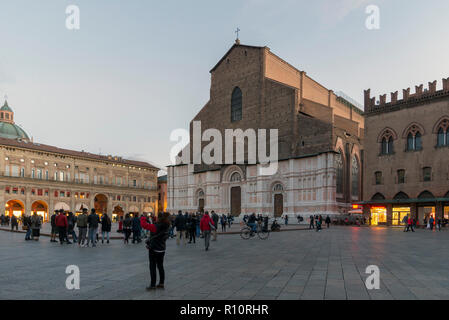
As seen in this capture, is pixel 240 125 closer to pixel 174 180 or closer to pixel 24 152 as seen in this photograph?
pixel 174 180

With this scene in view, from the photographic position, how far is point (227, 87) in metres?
57.4

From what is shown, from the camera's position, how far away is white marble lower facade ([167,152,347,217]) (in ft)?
146

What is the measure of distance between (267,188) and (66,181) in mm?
37108

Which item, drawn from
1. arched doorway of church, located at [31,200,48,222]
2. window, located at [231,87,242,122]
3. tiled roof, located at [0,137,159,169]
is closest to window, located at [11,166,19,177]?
tiled roof, located at [0,137,159,169]

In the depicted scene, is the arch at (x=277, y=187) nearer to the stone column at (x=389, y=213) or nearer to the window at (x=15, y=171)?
the stone column at (x=389, y=213)

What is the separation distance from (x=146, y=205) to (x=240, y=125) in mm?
35295

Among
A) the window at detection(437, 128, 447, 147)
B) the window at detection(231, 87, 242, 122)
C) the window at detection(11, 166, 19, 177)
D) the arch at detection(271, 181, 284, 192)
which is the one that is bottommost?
the arch at detection(271, 181, 284, 192)

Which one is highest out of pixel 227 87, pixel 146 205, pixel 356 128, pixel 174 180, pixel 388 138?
pixel 227 87

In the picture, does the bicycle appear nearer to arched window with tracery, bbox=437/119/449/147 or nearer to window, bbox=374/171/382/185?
window, bbox=374/171/382/185

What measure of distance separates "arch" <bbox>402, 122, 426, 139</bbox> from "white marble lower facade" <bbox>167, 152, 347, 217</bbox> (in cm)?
909
